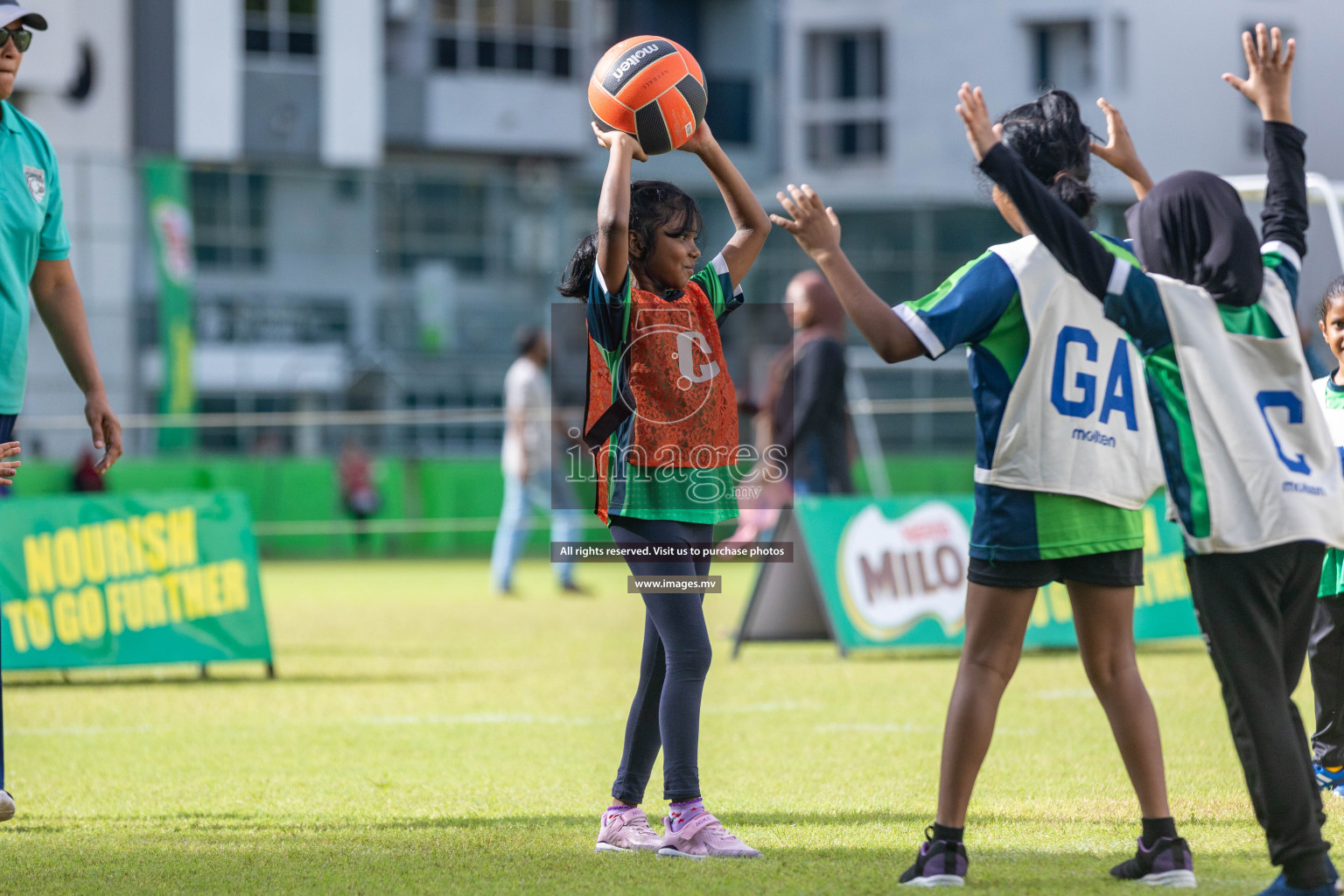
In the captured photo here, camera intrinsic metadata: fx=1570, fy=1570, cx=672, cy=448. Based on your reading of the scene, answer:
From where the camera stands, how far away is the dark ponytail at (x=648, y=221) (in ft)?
13.4

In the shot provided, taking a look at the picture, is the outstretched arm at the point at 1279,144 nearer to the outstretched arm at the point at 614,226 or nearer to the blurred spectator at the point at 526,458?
the outstretched arm at the point at 614,226

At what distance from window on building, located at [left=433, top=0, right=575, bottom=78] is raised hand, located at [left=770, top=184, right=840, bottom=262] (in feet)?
120

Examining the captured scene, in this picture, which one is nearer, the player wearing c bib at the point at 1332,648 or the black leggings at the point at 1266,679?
the black leggings at the point at 1266,679

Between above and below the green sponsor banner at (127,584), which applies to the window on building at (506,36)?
above

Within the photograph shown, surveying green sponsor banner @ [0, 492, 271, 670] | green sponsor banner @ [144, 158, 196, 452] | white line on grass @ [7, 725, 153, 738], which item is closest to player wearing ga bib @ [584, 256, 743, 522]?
white line on grass @ [7, 725, 153, 738]

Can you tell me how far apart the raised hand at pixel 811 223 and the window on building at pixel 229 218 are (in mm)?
33572

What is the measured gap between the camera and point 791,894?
141 inches

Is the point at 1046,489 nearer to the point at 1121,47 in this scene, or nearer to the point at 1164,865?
the point at 1164,865

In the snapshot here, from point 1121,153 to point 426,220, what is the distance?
3412cm

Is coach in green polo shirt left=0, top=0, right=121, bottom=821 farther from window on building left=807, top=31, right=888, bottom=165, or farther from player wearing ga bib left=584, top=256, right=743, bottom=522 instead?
window on building left=807, top=31, right=888, bottom=165

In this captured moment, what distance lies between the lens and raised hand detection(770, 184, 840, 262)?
11.4ft

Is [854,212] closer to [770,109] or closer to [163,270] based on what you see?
[770,109]

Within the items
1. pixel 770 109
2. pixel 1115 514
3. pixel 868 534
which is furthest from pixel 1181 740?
pixel 770 109

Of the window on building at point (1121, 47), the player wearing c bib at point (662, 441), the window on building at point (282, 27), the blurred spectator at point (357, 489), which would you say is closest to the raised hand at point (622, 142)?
the player wearing c bib at point (662, 441)
